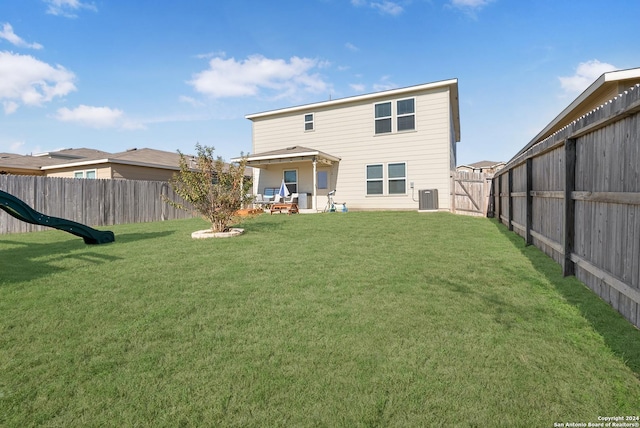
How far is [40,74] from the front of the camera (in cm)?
2345

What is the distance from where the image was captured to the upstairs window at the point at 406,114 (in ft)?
51.7

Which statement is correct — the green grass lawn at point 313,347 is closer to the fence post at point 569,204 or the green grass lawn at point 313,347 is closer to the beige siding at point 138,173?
the fence post at point 569,204

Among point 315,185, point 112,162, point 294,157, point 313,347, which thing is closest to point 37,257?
point 313,347

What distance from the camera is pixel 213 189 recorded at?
8.34m

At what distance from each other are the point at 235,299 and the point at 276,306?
1.84 feet

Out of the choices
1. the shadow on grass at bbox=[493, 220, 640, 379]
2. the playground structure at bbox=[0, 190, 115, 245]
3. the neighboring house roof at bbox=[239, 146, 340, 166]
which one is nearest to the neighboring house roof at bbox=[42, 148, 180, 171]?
the neighboring house roof at bbox=[239, 146, 340, 166]

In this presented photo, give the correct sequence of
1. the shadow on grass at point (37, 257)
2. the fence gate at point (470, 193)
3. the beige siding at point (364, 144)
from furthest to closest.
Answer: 1. the beige siding at point (364, 144)
2. the fence gate at point (470, 193)
3. the shadow on grass at point (37, 257)

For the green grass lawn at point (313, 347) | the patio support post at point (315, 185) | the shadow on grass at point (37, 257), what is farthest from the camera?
the patio support post at point (315, 185)

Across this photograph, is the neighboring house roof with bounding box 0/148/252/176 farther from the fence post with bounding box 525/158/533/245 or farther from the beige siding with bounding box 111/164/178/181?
the fence post with bounding box 525/158/533/245

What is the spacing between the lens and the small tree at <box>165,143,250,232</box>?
8250 mm

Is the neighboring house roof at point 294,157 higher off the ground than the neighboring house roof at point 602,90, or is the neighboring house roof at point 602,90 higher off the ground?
the neighboring house roof at point 602,90

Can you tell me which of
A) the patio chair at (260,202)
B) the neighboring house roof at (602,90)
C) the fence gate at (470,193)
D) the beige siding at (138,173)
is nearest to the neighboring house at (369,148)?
the fence gate at (470,193)

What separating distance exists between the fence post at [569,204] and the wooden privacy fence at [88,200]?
15.6 meters

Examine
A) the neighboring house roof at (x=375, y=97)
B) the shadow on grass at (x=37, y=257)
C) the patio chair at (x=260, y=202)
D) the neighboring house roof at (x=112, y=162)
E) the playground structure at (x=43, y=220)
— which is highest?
the neighboring house roof at (x=375, y=97)
